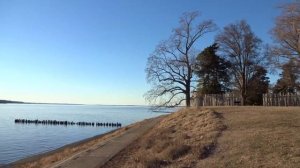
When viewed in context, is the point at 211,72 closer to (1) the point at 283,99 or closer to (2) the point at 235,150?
(1) the point at 283,99

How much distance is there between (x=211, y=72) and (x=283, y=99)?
11189 millimetres

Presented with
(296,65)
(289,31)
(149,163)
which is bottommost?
(149,163)

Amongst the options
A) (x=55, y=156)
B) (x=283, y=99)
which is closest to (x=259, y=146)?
(x=55, y=156)

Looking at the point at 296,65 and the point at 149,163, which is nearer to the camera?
the point at 149,163

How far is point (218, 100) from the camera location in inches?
1828

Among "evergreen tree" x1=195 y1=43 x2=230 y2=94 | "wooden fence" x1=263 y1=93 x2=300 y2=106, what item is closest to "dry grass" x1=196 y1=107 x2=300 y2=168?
"wooden fence" x1=263 y1=93 x2=300 y2=106

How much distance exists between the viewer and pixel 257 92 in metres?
51.5

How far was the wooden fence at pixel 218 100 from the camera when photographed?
46312 mm

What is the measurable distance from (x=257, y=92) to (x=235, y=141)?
39.2 m

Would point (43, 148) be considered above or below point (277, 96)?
below

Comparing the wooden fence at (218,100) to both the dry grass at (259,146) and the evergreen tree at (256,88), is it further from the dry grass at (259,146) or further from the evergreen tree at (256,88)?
the dry grass at (259,146)

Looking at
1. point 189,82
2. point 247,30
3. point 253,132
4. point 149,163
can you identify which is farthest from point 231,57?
point 149,163

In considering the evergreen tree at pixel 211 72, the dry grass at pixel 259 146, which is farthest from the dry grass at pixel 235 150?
the evergreen tree at pixel 211 72

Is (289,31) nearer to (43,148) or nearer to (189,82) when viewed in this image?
(189,82)
